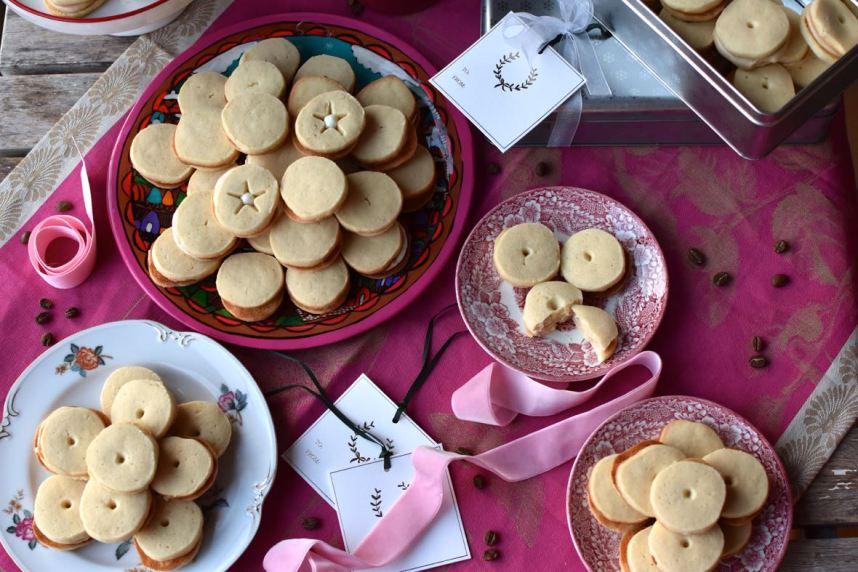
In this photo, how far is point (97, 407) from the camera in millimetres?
1207

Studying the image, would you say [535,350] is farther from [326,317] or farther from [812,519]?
[812,519]

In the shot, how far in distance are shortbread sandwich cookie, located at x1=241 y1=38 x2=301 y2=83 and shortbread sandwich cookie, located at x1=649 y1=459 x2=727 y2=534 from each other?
0.82 m

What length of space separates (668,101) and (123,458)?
0.91 meters

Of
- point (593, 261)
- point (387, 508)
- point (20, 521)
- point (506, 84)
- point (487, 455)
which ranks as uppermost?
point (506, 84)

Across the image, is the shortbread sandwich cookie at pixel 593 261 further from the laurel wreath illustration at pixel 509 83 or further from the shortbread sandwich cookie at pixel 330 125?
the shortbread sandwich cookie at pixel 330 125

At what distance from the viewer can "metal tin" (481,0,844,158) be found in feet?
3.44

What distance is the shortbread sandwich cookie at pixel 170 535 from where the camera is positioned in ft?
3.61

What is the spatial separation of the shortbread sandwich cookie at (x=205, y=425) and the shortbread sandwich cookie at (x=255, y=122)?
1.21 feet

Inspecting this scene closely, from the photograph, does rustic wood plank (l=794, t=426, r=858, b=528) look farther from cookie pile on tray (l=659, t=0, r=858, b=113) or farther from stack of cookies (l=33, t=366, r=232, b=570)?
stack of cookies (l=33, t=366, r=232, b=570)

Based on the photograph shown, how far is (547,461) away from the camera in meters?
1.20

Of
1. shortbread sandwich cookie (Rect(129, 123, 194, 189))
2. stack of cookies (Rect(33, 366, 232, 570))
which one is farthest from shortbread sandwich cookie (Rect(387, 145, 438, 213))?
stack of cookies (Rect(33, 366, 232, 570))

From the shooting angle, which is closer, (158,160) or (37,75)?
(158,160)

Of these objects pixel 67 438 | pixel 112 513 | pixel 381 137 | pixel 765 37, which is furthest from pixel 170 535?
pixel 765 37

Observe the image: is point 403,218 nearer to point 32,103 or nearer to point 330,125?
point 330,125
